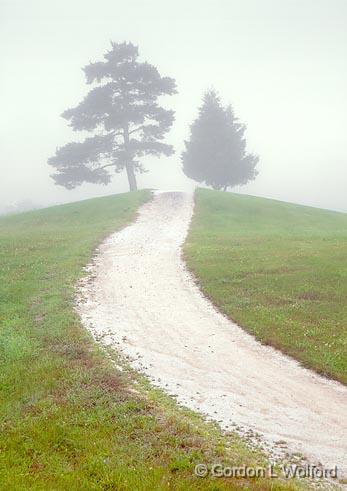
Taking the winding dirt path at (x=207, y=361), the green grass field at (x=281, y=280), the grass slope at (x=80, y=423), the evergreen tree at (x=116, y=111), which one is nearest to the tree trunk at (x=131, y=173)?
the evergreen tree at (x=116, y=111)

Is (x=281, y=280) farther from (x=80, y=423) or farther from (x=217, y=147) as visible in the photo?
(x=217, y=147)

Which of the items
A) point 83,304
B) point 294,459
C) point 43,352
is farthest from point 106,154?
point 294,459

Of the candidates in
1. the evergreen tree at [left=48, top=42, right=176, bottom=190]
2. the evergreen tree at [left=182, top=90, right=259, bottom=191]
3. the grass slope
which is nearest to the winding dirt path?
the grass slope

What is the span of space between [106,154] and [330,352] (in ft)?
179

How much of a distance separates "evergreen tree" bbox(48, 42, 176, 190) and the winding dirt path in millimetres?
38451

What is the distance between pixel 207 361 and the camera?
15461mm

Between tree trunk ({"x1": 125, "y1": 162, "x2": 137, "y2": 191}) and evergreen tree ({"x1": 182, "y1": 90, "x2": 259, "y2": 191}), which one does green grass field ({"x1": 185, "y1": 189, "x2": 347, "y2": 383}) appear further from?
evergreen tree ({"x1": 182, "y1": 90, "x2": 259, "y2": 191})

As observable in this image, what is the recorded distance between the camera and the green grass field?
1694cm

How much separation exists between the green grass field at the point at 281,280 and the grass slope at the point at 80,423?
615cm

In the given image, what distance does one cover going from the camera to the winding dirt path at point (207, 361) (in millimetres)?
11500

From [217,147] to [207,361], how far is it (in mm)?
57975

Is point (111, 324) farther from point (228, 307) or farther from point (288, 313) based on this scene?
point (288, 313)

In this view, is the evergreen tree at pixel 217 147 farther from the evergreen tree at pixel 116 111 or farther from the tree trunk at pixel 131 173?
the tree trunk at pixel 131 173

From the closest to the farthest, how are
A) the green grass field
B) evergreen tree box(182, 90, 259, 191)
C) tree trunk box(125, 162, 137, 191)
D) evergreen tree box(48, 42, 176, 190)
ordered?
the green grass field < evergreen tree box(48, 42, 176, 190) < tree trunk box(125, 162, 137, 191) < evergreen tree box(182, 90, 259, 191)
